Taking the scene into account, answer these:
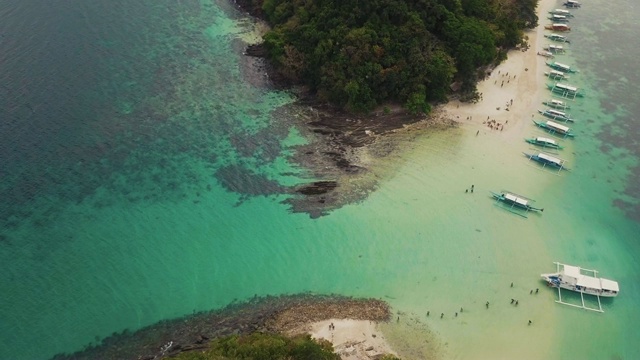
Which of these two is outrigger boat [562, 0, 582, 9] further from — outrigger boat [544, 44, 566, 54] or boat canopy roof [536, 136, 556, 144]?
boat canopy roof [536, 136, 556, 144]

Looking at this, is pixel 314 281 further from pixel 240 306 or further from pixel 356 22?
pixel 356 22

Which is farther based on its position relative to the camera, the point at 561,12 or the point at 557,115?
the point at 561,12

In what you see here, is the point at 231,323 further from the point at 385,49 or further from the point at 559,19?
the point at 559,19

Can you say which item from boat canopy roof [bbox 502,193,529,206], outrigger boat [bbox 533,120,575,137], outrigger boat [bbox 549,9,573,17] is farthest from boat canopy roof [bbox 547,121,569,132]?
outrigger boat [bbox 549,9,573,17]

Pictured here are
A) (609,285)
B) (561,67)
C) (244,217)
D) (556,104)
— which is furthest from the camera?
(561,67)

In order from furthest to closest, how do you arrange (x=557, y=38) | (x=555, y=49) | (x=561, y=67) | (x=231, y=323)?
(x=557, y=38) → (x=555, y=49) → (x=561, y=67) → (x=231, y=323)

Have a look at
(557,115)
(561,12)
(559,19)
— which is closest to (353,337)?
(557,115)

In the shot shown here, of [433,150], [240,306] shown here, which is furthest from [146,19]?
[240,306]
